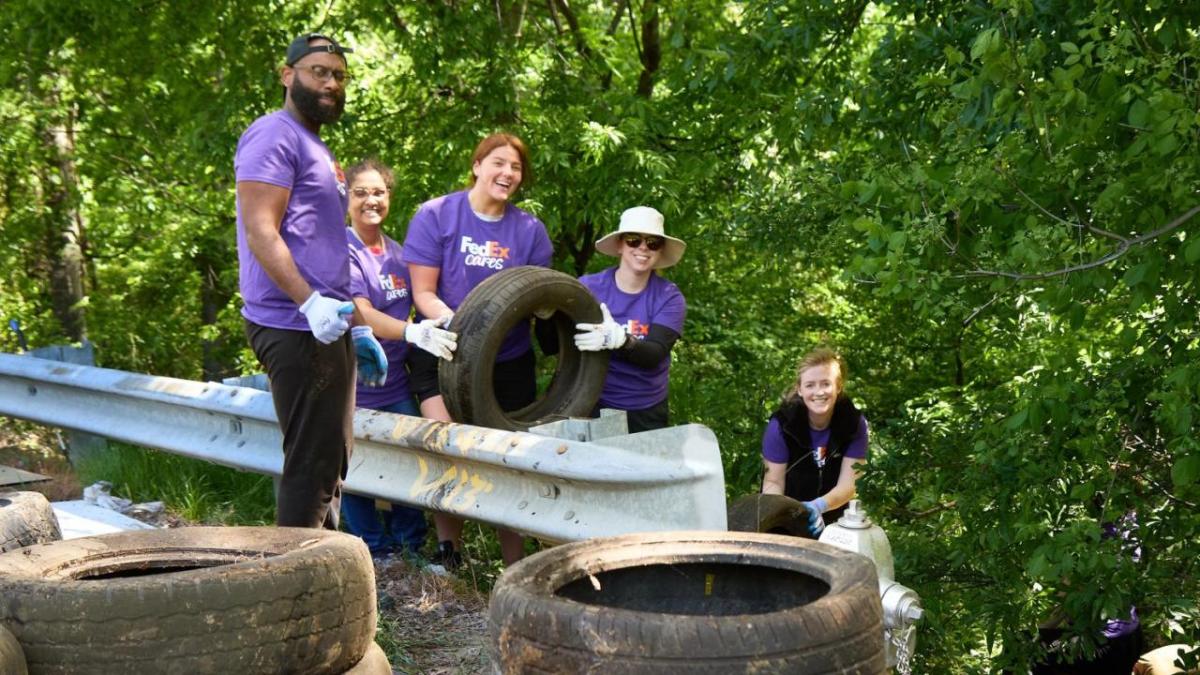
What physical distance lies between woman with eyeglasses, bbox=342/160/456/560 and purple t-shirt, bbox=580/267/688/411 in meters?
0.89

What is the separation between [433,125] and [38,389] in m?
3.21

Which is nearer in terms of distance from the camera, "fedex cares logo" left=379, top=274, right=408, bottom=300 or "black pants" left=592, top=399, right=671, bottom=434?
"black pants" left=592, top=399, right=671, bottom=434

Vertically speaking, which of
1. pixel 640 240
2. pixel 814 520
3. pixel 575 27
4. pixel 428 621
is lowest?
pixel 428 621

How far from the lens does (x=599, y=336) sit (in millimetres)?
6266

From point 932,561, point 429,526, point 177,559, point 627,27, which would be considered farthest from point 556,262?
point 177,559

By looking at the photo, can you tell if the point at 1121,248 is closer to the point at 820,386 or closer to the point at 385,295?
the point at 820,386

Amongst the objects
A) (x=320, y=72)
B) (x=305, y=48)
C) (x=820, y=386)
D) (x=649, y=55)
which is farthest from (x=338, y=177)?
(x=649, y=55)

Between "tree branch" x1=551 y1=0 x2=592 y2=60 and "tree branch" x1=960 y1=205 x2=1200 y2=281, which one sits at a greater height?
"tree branch" x1=551 y1=0 x2=592 y2=60

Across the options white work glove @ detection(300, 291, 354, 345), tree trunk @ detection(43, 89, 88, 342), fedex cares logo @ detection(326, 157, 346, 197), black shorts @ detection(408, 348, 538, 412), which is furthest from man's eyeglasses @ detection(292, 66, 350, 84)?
tree trunk @ detection(43, 89, 88, 342)

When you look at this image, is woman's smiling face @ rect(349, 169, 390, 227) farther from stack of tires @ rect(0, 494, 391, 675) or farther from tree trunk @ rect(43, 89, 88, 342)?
tree trunk @ rect(43, 89, 88, 342)

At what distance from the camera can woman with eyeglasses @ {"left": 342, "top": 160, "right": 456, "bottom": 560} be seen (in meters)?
6.30

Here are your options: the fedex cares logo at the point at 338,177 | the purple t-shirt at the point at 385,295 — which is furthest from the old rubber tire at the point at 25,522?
the purple t-shirt at the point at 385,295

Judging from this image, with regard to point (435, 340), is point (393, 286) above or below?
above

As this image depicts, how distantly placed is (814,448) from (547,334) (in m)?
1.40
